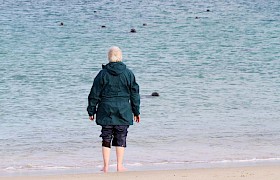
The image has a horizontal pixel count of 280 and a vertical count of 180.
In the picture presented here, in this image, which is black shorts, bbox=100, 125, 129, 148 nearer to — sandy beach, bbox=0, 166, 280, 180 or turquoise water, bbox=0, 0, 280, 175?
sandy beach, bbox=0, 166, 280, 180

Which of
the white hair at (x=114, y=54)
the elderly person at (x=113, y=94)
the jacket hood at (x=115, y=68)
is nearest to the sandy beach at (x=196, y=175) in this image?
the elderly person at (x=113, y=94)

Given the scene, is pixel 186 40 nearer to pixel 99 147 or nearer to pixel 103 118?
pixel 99 147

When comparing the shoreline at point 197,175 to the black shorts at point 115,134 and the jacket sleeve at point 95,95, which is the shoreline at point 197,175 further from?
the jacket sleeve at point 95,95

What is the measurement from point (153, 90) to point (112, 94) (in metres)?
11.0

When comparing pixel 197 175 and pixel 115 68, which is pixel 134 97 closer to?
pixel 115 68

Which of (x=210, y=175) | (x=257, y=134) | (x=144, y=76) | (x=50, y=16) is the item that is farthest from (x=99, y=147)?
(x=50, y=16)

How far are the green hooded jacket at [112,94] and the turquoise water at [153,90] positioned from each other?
4.72ft

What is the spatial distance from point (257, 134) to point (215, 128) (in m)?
0.99

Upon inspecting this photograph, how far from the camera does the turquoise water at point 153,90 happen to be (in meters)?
13.1

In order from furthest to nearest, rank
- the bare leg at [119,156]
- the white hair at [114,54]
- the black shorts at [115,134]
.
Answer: the bare leg at [119,156]
the black shorts at [115,134]
the white hair at [114,54]

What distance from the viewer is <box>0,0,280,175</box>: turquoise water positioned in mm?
13070

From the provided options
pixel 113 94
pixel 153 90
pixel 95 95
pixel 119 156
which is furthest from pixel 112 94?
pixel 153 90

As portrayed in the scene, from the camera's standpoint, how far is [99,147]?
1358cm

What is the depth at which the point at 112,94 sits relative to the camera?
10.4 metres
